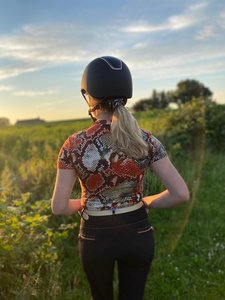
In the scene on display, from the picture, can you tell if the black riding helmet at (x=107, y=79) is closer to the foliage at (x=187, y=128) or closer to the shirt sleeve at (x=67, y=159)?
the shirt sleeve at (x=67, y=159)

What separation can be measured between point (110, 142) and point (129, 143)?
121 mm

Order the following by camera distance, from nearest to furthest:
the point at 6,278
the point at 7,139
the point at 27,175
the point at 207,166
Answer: the point at 6,278, the point at 27,175, the point at 207,166, the point at 7,139

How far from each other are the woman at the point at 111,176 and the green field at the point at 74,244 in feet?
5.34

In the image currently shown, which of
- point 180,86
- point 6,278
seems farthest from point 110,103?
point 180,86

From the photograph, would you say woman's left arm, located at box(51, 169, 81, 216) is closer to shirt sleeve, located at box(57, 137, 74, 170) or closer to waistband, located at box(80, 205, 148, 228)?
shirt sleeve, located at box(57, 137, 74, 170)

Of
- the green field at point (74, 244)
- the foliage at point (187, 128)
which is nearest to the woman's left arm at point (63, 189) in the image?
the green field at point (74, 244)

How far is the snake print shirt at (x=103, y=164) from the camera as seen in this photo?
2.70m

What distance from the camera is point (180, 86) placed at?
177ft

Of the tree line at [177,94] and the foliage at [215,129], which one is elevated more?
the tree line at [177,94]

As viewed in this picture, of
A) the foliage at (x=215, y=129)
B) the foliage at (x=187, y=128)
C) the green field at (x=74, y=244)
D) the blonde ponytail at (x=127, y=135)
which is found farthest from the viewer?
the foliage at (x=215, y=129)

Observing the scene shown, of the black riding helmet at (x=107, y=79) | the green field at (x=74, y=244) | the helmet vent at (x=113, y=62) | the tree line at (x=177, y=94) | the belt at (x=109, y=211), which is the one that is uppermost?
the tree line at (x=177, y=94)

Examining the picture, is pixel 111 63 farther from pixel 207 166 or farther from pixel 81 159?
pixel 207 166

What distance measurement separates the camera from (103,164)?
270cm

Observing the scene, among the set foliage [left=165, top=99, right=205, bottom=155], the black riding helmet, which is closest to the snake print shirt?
the black riding helmet
